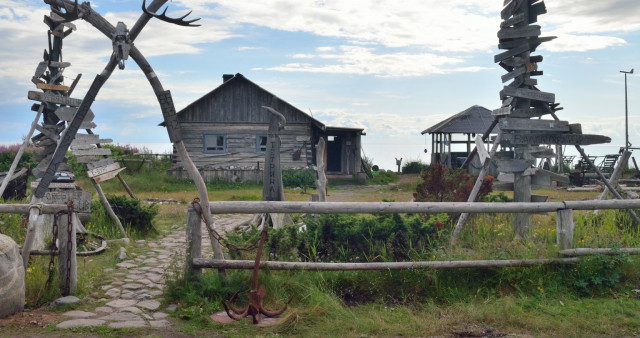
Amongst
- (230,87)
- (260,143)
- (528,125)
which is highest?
(230,87)

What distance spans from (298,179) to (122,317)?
17012 mm

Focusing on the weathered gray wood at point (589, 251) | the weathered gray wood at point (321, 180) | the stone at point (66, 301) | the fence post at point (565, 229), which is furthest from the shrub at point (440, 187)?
the stone at point (66, 301)

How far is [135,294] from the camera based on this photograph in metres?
6.21

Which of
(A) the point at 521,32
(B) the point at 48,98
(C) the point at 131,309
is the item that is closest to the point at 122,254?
(C) the point at 131,309

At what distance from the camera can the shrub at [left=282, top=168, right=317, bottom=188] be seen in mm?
22156

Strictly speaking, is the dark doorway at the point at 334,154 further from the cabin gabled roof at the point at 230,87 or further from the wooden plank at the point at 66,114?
the wooden plank at the point at 66,114

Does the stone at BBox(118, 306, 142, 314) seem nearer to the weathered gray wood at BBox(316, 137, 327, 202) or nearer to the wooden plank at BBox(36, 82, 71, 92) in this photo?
the weathered gray wood at BBox(316, 137, 327, 202)

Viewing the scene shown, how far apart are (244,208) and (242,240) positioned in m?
1.01

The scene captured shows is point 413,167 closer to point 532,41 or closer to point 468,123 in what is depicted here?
point 468,123

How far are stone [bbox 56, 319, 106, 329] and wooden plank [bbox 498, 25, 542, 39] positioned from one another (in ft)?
23.7

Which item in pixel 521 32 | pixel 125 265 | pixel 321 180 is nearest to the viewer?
pixel 125 265

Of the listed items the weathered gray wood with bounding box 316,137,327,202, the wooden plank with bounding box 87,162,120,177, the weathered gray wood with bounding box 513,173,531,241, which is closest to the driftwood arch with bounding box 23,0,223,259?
the wooden plank with bounding box 87,162,120,177

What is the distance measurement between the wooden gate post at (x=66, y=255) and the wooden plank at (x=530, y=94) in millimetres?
6737

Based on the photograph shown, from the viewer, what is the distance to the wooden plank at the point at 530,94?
Result: 8680 millimetres
